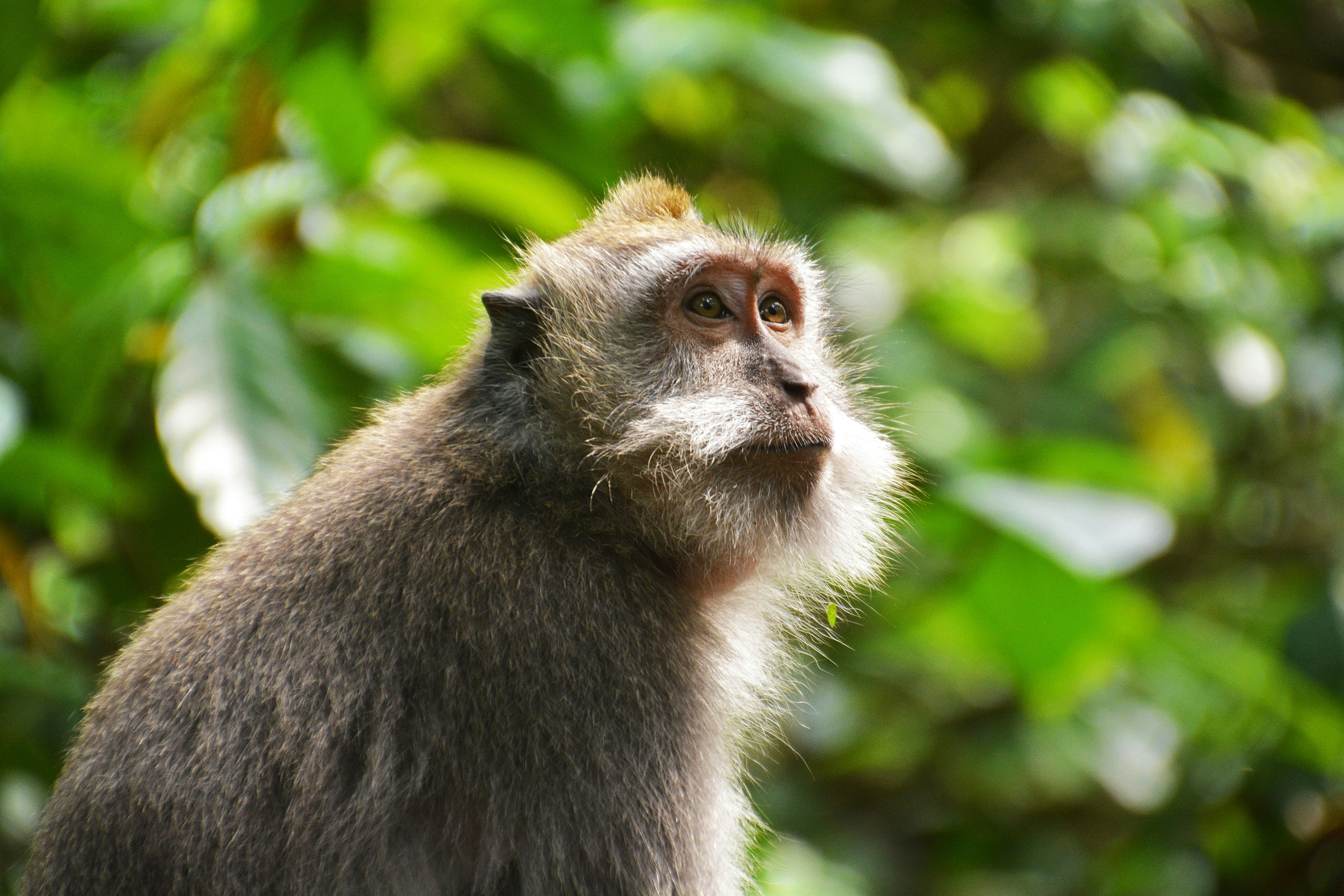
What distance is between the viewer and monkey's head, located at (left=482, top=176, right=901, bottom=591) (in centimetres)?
276

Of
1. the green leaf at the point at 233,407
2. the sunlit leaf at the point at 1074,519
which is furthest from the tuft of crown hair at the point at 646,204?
the sunlit leaf at the point at 1074,519

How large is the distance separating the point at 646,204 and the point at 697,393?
842 millimetres

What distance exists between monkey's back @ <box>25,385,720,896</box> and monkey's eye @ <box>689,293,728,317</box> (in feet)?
2.55

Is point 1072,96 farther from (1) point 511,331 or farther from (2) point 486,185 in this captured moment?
(1) point 511,331

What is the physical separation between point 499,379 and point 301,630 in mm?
787

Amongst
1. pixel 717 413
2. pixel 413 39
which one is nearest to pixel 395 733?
pixel 717 413

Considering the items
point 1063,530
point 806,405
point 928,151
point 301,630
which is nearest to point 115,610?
point 301,630

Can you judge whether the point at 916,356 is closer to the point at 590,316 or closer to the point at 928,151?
the point at 928,151

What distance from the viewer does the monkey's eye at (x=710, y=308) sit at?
302cm

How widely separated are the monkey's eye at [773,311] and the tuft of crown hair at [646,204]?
1.22 feet

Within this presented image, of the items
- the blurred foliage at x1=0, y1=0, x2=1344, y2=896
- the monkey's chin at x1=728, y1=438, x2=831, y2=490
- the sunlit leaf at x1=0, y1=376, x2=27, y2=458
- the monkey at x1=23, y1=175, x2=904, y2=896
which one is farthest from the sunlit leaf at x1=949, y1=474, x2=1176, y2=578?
the sunlit leaf at x1=0, y1=376, x2=27, y2=458

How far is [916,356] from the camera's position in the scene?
216 inches

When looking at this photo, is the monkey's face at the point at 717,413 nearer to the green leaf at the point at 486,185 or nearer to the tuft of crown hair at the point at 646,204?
the tuft of crown hair at the point at 646,204

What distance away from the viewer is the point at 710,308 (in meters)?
Result: 3.03
